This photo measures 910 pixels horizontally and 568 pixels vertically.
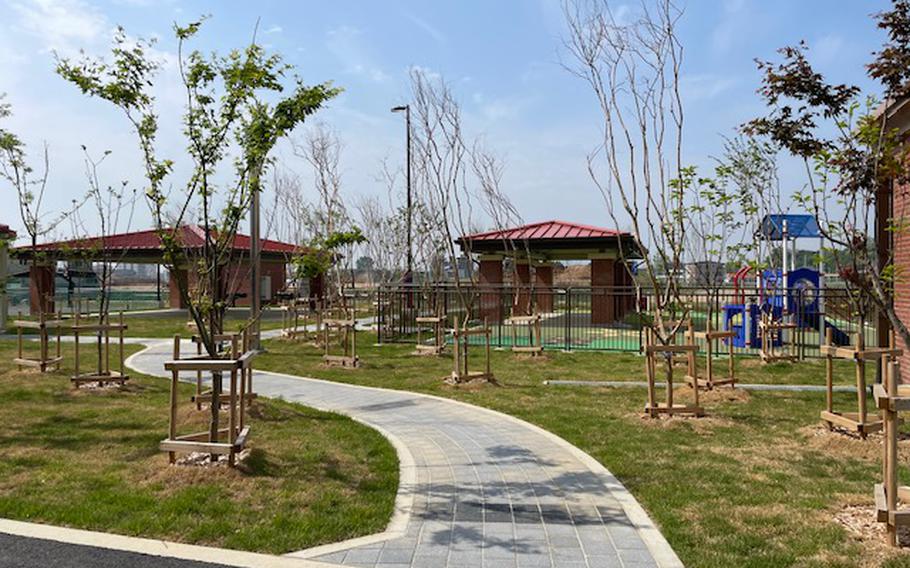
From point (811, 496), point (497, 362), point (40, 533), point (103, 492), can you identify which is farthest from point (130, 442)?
point (497, 362)

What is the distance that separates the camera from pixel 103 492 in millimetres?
5141

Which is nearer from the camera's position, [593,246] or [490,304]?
[593,246]

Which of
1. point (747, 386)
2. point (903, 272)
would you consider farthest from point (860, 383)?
point (747, 386)

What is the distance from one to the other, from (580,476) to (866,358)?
3.38 meters

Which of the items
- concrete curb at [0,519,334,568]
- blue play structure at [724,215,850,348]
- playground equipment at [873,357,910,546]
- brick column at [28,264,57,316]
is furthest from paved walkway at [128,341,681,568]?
A: brick column at [28,264,57,316]

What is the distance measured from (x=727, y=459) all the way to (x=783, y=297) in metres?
12.3

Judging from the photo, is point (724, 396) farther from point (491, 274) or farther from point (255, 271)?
point (491, 274)

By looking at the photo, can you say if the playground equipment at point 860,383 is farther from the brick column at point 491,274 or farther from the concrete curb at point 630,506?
the brick column at point 491,274

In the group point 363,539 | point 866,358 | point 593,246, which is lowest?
point 363,539

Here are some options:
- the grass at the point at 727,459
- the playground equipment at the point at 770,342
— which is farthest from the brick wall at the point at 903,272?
the playground equipment at the point at 770,342

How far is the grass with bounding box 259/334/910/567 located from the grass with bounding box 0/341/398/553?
2.24 meters

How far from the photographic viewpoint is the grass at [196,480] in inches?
176

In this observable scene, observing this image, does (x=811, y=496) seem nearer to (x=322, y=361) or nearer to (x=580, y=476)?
(x=580, y=476)

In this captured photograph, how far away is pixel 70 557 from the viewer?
3.96 m
